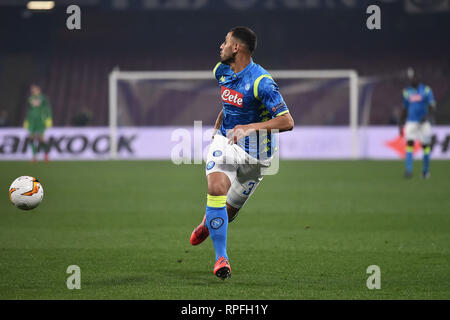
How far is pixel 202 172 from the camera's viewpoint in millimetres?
19422

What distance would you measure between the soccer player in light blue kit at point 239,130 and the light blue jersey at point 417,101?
10.9 meters

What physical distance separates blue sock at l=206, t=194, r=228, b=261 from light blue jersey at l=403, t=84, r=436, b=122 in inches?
448

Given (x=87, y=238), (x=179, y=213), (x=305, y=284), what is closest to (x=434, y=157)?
(x=179, y=213)

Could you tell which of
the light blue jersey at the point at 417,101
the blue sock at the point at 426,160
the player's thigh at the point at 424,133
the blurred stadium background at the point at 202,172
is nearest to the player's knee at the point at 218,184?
the blurred stadium background at the point at 202,172

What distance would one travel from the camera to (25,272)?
6.32 meters

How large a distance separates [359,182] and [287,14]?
1884 centimetres

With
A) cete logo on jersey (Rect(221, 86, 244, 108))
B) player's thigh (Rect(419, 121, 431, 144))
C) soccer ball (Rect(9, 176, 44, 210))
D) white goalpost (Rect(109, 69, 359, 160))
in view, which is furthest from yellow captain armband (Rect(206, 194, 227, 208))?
white goalpost (Rect(109, 69, 359, 160))

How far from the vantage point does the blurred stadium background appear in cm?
638

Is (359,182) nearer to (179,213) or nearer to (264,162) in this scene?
(179,213)

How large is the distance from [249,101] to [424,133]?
11.4m

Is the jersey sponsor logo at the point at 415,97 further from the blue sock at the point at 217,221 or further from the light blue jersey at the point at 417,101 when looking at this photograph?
the blue sock at the point at 217,221

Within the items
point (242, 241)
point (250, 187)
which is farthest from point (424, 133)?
point (250, 187)

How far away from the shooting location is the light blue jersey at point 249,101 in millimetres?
6199

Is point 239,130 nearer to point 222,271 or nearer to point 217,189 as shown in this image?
point 217,189
